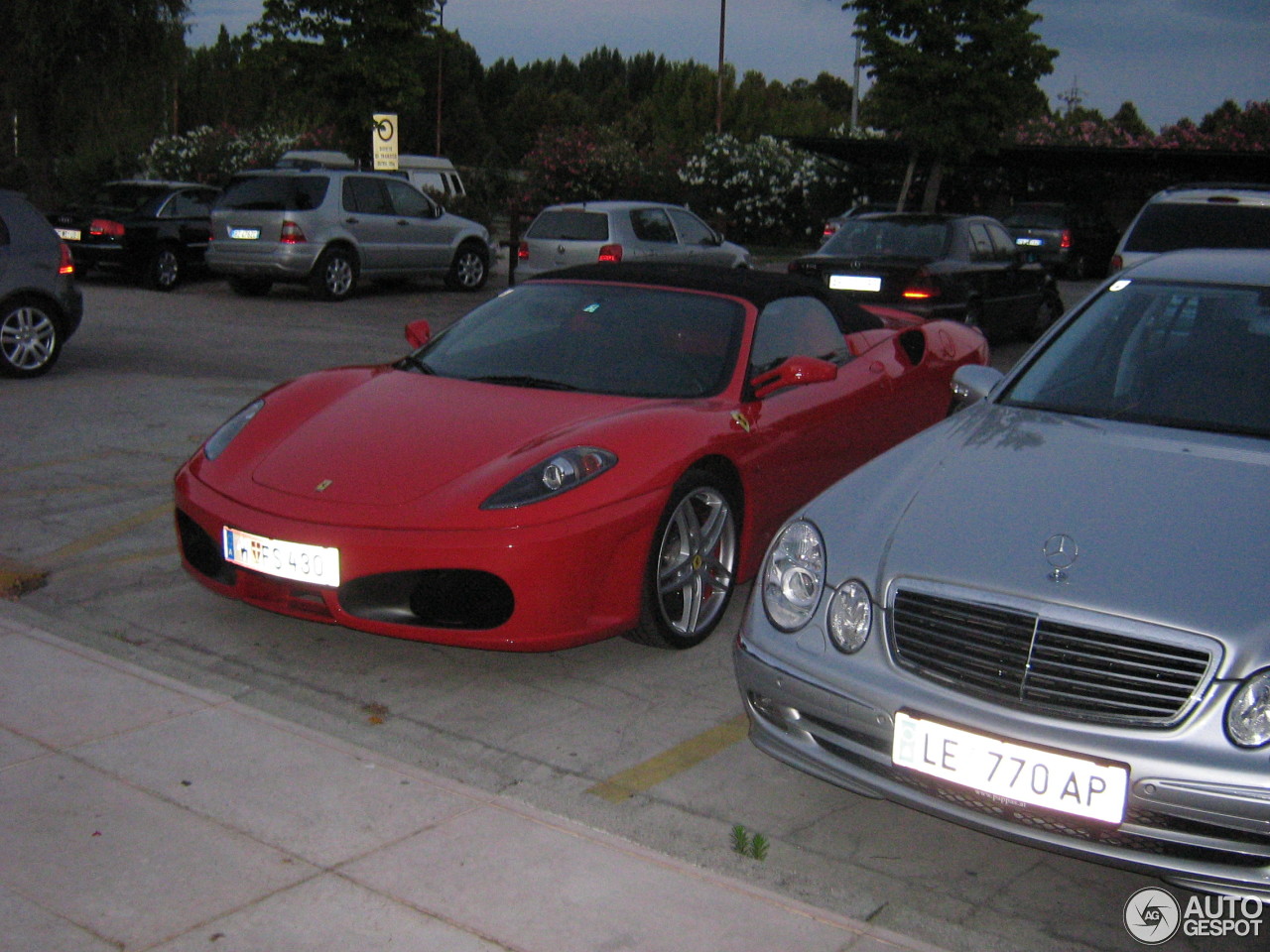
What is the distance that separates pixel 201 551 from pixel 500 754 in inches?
61.0

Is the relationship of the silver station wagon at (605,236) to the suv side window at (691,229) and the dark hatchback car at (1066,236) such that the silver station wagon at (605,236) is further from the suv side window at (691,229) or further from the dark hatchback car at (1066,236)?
the dark hatchback car at (1066,236)

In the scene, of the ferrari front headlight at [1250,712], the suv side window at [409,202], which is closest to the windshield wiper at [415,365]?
the ferrari front headlight at [1250,712]

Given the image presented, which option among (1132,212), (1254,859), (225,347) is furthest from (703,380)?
(1132,212)

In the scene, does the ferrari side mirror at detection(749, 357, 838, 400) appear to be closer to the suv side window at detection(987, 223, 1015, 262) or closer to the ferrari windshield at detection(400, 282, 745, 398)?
the ferrari windshield at detection(400, 282, 745, 398)

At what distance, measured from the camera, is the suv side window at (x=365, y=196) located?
1786cm

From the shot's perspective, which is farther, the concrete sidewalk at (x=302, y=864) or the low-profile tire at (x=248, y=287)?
the low-profile tire at (x=248, y=287)

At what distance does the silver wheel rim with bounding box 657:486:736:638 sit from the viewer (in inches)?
190

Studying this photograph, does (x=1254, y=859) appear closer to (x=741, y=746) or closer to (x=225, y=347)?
(x=741, y=746)

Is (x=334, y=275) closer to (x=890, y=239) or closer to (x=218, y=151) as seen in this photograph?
(x=890, y=239)

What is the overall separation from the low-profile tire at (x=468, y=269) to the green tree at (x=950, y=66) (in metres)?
12.0

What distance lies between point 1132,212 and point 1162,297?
35.3m

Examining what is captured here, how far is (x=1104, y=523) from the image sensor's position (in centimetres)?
338

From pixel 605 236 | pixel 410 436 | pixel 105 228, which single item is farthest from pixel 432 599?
pixel 105 228

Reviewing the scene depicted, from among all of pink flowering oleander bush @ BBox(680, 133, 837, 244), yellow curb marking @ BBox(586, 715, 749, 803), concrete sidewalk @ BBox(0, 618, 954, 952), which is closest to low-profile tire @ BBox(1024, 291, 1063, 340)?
yellow curb marking @ BBox(586, 715, 749, 803)
